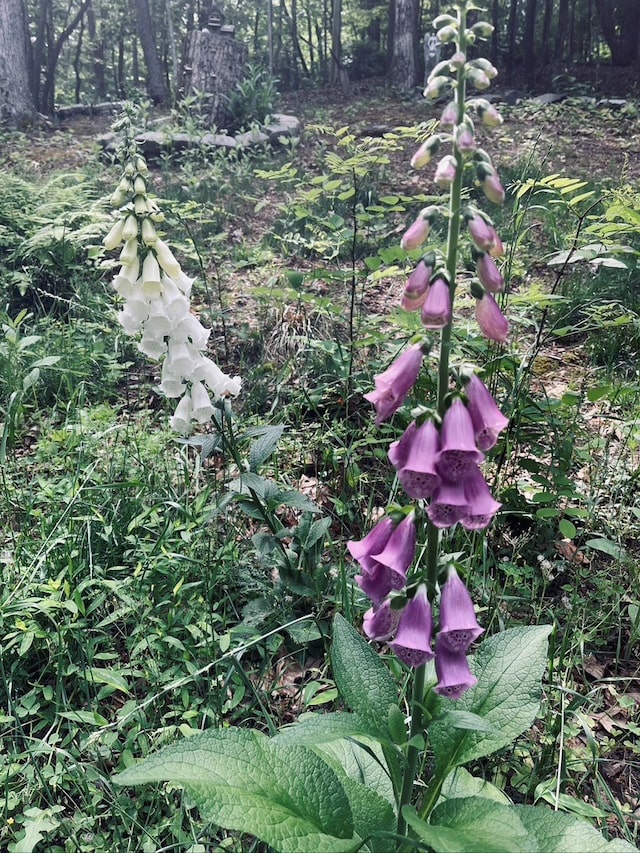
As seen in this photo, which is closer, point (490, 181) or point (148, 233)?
point (490, 181)

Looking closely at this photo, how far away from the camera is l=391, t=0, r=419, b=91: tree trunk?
17391 millimetres

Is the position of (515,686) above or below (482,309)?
below

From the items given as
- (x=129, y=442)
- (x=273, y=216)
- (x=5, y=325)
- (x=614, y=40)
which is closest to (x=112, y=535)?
(x=129, y=442)

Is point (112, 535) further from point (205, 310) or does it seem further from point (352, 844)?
point (205, 310)

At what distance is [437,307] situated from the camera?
1.33 m

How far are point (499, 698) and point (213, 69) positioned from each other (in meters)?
13.2

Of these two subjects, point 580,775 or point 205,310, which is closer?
point 580,775

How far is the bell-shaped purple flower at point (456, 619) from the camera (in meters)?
1.43

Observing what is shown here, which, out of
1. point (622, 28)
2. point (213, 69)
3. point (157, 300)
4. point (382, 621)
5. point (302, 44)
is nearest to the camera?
point (382, 621)

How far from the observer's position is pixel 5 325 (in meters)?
4.76

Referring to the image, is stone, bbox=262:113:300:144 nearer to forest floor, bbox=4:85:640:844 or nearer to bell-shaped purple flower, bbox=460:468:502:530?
forest floor, bbox=4:85:640:844

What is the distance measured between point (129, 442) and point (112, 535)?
771mm

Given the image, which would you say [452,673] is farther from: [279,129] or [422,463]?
[279,129]

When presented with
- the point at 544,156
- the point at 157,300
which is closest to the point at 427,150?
the point at 157,300
